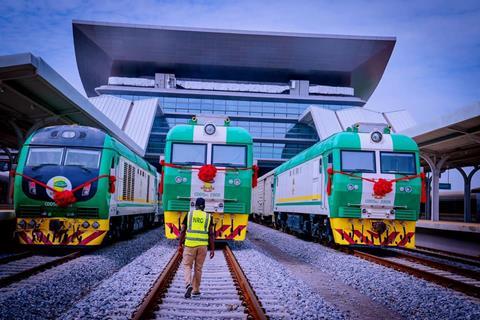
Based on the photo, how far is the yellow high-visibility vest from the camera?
7281 mm

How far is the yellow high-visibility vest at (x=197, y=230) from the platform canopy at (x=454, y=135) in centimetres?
1109

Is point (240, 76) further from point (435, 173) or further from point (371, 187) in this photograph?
point (371, 187)

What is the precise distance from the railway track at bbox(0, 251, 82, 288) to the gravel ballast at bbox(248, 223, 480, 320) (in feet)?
20.3

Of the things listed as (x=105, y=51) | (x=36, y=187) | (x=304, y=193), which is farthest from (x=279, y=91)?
(x=36, y=187)

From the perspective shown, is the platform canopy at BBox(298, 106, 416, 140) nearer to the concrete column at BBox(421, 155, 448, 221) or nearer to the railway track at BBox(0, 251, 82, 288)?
the concrete column at BBox(421, 155, 448, 221)

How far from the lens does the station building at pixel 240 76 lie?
2402 inches

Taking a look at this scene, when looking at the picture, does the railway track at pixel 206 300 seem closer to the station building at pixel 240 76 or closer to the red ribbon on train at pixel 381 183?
the red ribbon on train at pixel 381 183

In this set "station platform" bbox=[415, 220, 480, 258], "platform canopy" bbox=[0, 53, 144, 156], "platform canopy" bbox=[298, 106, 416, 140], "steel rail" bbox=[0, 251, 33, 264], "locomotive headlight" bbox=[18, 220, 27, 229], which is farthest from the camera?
"platform canopy" bbox=[298, 106, 416, 140]

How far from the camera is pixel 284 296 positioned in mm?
7160

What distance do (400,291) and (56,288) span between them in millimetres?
6059

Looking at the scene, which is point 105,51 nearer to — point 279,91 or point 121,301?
point 279,91

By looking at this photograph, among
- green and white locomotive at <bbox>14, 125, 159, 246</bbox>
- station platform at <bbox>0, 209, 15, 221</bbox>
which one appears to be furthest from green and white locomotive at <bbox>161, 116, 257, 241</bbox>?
station platform at <bbox>0, 209, 15, 221</bbox>

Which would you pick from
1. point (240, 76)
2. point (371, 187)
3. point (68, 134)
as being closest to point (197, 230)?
point (68, 134)

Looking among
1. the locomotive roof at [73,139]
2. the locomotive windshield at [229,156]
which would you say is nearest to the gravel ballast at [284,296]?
the locomotive windshield at [229,156]
